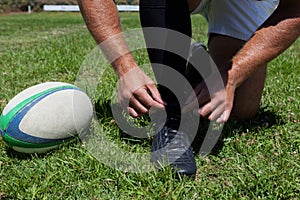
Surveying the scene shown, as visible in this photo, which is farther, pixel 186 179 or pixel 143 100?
pixel 186 179

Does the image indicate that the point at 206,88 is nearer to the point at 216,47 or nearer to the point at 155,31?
the point at 155,31

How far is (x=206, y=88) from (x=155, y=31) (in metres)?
0.47

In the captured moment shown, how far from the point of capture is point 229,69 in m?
1.95

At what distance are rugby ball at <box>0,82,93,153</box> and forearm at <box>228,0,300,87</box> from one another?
0.80 m

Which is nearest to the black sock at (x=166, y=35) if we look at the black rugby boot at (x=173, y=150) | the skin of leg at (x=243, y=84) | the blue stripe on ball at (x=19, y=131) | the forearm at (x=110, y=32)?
the black rugby boot at (x=173, y=150)

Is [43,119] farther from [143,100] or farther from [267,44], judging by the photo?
[267,44]

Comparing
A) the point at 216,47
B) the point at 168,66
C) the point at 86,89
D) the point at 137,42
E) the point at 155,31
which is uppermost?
the point at 155,31

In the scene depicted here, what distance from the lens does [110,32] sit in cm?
189

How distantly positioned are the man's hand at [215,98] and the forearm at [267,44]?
0.17 feet

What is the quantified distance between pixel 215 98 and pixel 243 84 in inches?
41.7

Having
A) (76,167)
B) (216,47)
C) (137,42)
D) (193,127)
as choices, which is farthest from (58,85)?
(137,42)

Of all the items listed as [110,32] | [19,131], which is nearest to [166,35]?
[110,32]

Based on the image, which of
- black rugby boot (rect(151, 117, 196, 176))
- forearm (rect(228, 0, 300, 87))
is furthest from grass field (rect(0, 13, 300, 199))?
forearm (rect(228, 0, 300, 87))

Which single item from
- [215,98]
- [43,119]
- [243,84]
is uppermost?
[215,98]
